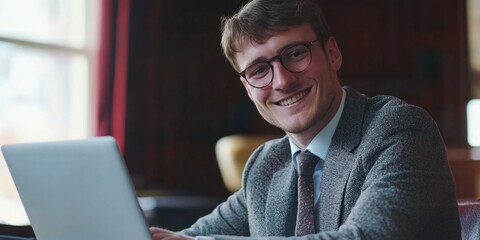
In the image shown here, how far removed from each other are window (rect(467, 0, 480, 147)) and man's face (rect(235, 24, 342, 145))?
5288 mm

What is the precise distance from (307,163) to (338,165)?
0.13 metres

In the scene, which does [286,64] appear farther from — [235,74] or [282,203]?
[235,74]

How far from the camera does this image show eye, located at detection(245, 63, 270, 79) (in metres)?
1.68

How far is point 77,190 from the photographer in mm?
1290

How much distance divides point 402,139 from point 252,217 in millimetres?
523

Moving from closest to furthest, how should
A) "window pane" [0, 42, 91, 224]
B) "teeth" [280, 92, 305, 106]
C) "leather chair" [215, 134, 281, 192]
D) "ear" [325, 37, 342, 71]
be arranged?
1. "teeth" [280, 92, 305, 106]
2. "ear" [325, 37, 342, 71]
3. "window pane" [0, 42, 91, 224]
4. "leather chair" [215, 134, 281, 192]

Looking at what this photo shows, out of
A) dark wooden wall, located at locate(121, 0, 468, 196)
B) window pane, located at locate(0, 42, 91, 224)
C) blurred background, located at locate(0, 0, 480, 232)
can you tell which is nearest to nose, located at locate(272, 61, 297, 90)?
window pane, located at locate(0, 42, 91, 224)

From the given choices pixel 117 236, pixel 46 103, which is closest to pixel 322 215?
pixel 117 236

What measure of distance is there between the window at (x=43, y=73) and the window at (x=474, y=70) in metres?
3.62

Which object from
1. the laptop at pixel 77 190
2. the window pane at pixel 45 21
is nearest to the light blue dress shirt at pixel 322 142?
the laptop at pixel 77 190

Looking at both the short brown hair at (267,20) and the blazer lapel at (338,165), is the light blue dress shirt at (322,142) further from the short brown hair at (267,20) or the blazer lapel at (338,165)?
the short brown hair at (267,20)

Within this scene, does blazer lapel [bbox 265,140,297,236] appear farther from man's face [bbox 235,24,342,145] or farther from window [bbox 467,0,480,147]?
window [bbox 467,0,480,147]

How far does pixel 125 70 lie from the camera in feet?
16.5

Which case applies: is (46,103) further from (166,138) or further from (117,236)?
(117,236)
